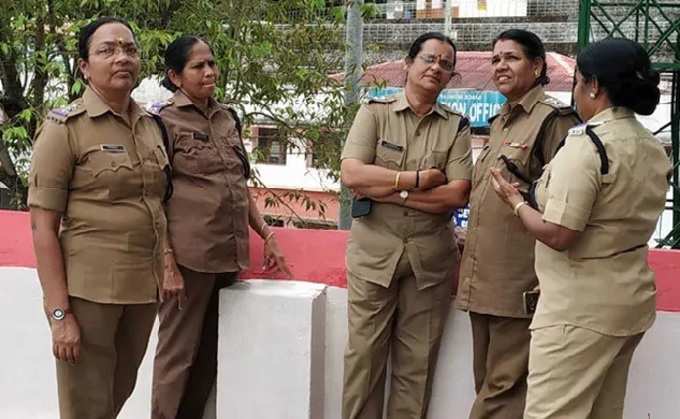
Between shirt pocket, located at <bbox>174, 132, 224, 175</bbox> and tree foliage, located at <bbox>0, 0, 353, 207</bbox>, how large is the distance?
1.90 metres

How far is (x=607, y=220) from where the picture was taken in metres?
2.36

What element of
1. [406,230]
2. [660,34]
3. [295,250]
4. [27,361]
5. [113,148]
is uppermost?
[660,34]

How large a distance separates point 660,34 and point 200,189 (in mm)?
7806

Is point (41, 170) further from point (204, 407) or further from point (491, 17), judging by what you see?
point (491, 17)

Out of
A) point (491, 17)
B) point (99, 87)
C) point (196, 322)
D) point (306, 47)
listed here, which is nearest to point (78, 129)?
point (99, 87)

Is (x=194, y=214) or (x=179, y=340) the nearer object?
(x=194, y=214)

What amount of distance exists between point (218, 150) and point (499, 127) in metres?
1.02

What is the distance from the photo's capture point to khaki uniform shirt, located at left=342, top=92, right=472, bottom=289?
122 inches

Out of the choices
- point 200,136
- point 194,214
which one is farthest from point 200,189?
point 200,136

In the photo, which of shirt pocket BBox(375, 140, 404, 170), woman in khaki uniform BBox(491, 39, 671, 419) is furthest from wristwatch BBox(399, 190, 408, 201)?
woman in khaki uniform BBox(491, 39, 671, 419)

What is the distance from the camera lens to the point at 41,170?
8.30 feet

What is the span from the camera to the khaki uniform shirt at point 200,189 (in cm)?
315

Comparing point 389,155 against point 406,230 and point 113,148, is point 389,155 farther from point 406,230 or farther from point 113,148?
point 113,148

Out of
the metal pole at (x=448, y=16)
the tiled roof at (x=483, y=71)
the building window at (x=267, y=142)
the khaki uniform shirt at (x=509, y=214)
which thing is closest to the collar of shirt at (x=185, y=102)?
the khaki uniform shirt at (x=509, y=214)
